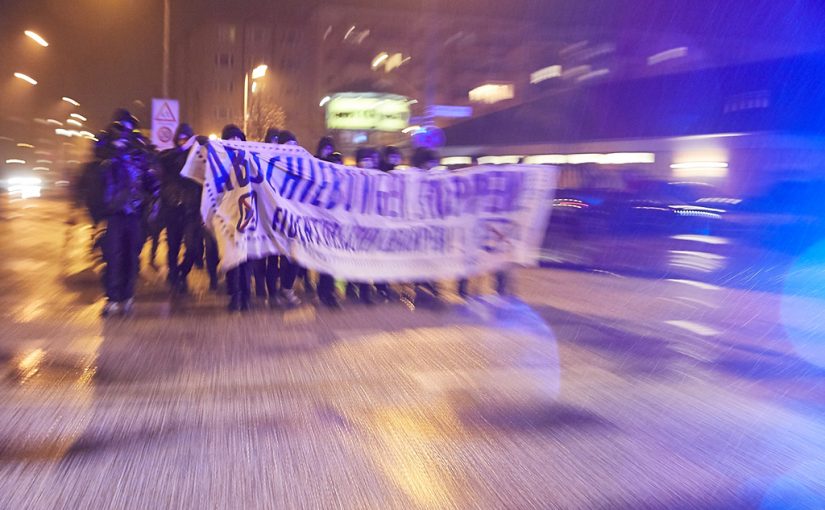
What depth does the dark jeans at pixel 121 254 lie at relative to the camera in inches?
330

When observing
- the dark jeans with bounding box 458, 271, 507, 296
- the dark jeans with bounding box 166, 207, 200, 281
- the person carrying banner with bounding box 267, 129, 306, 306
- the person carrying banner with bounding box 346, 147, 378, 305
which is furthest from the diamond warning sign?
the dark jeans with bounding box 458, 271, 507, 296

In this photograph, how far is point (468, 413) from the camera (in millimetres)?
5332

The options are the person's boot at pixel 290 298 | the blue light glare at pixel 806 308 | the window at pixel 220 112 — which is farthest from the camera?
the window at pixel 220 112

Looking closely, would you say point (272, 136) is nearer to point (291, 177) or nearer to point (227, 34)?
point (291, 177)

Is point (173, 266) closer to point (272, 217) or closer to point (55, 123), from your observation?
point (272, 217)

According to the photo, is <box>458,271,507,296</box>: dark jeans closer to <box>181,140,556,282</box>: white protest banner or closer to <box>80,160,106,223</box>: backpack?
<box>181,140,556,282</box>: white protest banner

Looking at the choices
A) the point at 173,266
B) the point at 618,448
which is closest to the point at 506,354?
the point at 618,448

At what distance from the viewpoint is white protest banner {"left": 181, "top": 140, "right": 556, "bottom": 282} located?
8.98m

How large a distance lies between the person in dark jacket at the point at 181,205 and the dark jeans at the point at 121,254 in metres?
1.06

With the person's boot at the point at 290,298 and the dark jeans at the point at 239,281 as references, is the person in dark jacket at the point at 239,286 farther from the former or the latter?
the person's boot at the point at 290,298

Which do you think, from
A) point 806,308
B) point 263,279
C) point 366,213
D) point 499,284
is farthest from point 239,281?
point 806,308

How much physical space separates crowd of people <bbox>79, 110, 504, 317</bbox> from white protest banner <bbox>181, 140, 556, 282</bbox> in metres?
0.32

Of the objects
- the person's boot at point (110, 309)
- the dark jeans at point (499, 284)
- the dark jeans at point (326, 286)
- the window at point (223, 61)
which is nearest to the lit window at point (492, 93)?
the window at point (223, 61)

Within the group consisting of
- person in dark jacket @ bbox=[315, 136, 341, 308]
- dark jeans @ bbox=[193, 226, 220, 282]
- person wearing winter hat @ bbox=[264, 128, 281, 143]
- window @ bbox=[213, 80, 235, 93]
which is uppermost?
window @ bbox=[213, 80, 235, 93]
